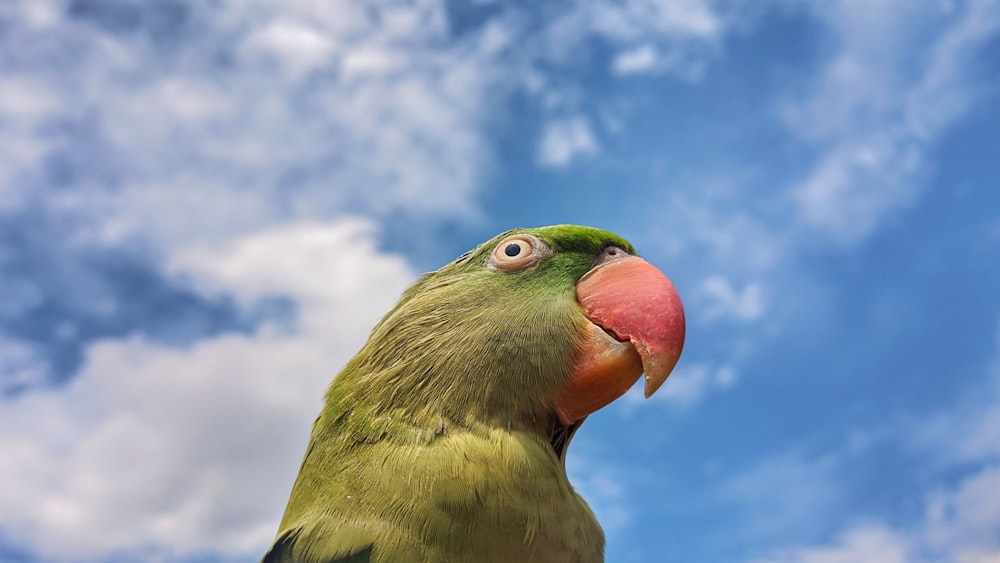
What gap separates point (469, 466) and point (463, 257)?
133 centimetres

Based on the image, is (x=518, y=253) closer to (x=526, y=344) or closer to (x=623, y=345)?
(x=526, y=344)

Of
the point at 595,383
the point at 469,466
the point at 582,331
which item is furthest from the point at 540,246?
the point at 469,466

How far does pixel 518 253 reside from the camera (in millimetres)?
3965

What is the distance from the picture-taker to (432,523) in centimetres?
312

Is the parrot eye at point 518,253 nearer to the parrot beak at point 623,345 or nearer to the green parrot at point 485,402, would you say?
the green parrot at point 485,402

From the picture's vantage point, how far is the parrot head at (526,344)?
11.7ft

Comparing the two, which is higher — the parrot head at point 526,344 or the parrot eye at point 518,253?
the parrot eye at point 518,253

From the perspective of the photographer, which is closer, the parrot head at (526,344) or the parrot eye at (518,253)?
the parrot head at (526,344)

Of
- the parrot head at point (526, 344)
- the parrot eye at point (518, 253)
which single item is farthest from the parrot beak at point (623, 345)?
the parrot eye at point (518, 253)

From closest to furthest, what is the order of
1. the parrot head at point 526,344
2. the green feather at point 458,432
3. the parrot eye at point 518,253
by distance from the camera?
the green feather at point 458,432
the parrot head at point 526,344
the parrot eye at point 518,253

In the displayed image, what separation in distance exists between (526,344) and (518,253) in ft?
1.97

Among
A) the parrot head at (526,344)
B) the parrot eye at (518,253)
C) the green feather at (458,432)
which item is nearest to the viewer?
the green feather at (458,432)

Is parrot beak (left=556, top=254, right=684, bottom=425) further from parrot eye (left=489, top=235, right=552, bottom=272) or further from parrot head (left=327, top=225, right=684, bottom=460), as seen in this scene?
parrot eye (left=489, top=235, right=552, bottom=272)

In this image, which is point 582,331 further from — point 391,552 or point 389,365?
point 391,552
